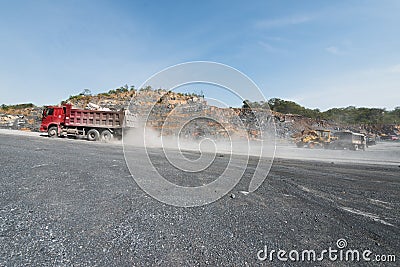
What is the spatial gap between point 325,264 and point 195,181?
3369 mm

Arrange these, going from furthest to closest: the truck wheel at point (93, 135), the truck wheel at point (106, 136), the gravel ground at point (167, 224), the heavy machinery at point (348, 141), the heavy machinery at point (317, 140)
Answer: the heavy machinery at point (317, 140) < the heavy machinery at point (348, 141) < the truck wheel at point (106, 136) < the truck wheel at point (93, 135) < the gravel ground at point (167, 224)

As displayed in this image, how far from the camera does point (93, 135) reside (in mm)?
15547

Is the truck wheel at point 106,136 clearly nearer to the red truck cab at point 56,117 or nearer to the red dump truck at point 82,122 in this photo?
the red dump truck at point 82,122

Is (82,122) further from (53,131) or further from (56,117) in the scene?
(53,131)

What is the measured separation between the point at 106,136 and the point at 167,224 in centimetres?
1410

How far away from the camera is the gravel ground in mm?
2254

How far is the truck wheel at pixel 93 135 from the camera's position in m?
15.5

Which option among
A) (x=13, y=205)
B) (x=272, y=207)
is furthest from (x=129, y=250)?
(x=272, y=207)

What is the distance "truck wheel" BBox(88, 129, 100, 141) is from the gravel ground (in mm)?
10939

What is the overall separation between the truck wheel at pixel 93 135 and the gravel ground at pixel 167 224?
10.9m

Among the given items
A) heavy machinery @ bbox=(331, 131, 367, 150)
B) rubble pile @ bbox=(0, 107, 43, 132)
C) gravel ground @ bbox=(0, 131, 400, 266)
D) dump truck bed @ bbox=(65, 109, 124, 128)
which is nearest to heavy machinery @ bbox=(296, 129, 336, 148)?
heavy machinery @ bbox=(331, 131, 367, 150)

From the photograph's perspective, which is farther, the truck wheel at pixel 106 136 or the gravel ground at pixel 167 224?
the truck wheel at pixel 106 136
